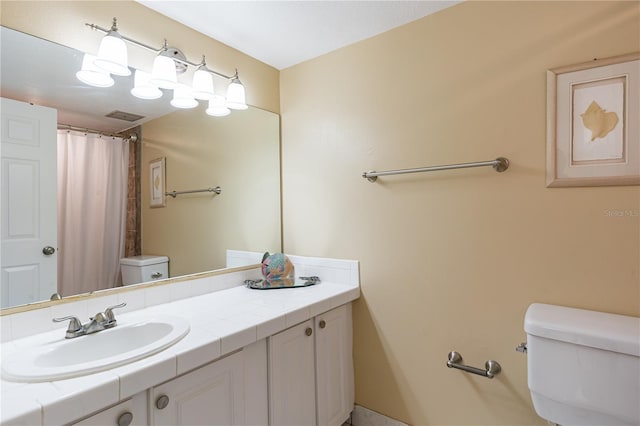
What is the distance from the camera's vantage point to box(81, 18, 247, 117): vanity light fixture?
51.7 inches

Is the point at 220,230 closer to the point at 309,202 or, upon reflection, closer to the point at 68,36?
the point at 309,202

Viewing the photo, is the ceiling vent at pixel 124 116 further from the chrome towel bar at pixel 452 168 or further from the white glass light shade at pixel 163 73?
the chrome towel bar at pixel 452 168

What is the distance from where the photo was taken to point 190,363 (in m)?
1.02

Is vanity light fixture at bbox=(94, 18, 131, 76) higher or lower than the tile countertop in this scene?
higher

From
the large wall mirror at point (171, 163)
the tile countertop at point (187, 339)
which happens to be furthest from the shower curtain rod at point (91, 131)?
the tile countertop at point (187, 339)

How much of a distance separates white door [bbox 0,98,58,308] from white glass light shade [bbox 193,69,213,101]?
23.7 inches

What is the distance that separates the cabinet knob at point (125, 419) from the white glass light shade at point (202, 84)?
1391 mm

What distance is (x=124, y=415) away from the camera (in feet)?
2.91

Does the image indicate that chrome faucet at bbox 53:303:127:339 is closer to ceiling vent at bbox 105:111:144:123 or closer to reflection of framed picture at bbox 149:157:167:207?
reflection of framed picture at bbox 149:157:167:207

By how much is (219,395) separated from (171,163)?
43.7 inches

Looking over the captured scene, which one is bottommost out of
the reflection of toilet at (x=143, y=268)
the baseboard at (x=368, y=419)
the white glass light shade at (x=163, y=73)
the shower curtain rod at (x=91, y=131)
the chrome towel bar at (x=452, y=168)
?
the baseboard at (x=368, y=419)

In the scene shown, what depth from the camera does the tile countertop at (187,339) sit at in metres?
0.77

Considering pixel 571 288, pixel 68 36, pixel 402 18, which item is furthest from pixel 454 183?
pixel 68 36

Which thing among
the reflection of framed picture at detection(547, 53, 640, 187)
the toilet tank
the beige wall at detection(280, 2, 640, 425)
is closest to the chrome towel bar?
the beige wall at detection(280, 2, 640, 425)
